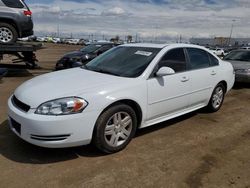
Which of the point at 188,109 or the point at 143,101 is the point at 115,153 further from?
the point at 188,109

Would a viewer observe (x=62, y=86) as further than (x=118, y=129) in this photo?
No

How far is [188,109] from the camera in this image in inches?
209

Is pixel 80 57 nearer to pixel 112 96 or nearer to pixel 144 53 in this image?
pixel 144 53

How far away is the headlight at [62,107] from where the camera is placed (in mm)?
3512

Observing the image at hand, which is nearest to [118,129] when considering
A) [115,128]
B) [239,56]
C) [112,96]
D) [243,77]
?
[115,128]

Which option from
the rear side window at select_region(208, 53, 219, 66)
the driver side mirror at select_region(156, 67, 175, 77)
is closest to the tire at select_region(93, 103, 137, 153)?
the driver side mirror at select_region(156, 67, 175, 77)

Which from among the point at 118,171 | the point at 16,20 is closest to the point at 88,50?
the point at 16,20

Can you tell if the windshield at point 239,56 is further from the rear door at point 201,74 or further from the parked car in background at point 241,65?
the rear door at point 201,74

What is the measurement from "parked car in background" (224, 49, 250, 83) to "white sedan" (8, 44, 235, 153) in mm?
4440

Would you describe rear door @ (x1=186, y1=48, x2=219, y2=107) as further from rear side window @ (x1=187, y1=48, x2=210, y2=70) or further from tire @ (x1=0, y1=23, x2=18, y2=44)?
tire @ (x1=0, y1=23, x2=18, y2=44)

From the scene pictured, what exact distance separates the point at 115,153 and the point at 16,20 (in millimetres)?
7266

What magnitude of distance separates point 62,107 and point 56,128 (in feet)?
0.88

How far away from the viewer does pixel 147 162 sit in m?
3.76

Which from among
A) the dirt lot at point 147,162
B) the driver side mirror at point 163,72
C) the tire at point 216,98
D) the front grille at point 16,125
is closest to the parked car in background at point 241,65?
the tire at point 216,98
